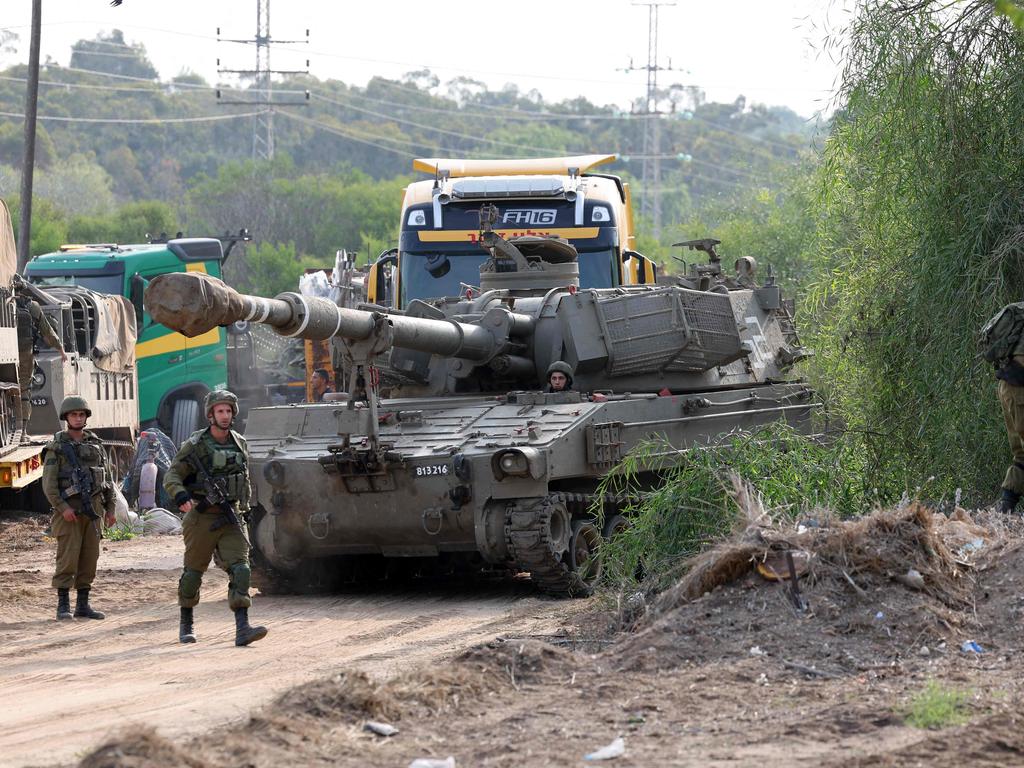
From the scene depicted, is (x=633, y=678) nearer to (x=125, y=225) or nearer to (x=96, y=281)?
(x=96, y=281)

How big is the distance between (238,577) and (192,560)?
0.37 meters

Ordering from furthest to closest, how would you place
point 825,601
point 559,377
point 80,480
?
1. point 559,377
2. point 80,480
3. point 825,601

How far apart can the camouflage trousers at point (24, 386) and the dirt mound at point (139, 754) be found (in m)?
9.31

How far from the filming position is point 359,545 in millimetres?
11539

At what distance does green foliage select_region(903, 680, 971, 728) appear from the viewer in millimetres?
6156

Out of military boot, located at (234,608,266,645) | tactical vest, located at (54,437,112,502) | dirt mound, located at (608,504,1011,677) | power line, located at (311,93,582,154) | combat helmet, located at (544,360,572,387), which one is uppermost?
power line, located at (311,93,582,154)

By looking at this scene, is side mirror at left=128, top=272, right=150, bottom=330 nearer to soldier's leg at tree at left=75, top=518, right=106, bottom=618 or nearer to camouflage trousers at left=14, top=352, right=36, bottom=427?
camouflage trousers at left=14, top=352, right=36, bottom=427

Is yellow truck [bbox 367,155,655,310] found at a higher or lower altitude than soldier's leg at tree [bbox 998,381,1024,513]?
higher

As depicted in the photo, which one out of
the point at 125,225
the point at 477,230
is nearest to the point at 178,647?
the point at 477,230

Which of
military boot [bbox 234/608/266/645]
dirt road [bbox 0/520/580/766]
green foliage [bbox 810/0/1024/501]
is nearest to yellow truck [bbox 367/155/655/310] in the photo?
dirt road [bbox 0/520/580/766]

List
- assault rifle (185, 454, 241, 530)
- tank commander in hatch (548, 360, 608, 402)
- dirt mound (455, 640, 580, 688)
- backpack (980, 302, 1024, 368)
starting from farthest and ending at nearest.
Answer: tank commander in hatch (548, 360, 608, 402)
backpack (980, 302, 1024, 368)
assault rifle (185, 454, 241, 530)
dirt mound (455, 640, 580, 688)

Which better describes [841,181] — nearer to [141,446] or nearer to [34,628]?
[34,628]

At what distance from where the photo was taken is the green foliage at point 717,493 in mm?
9898

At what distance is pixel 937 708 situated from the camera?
6250mm
